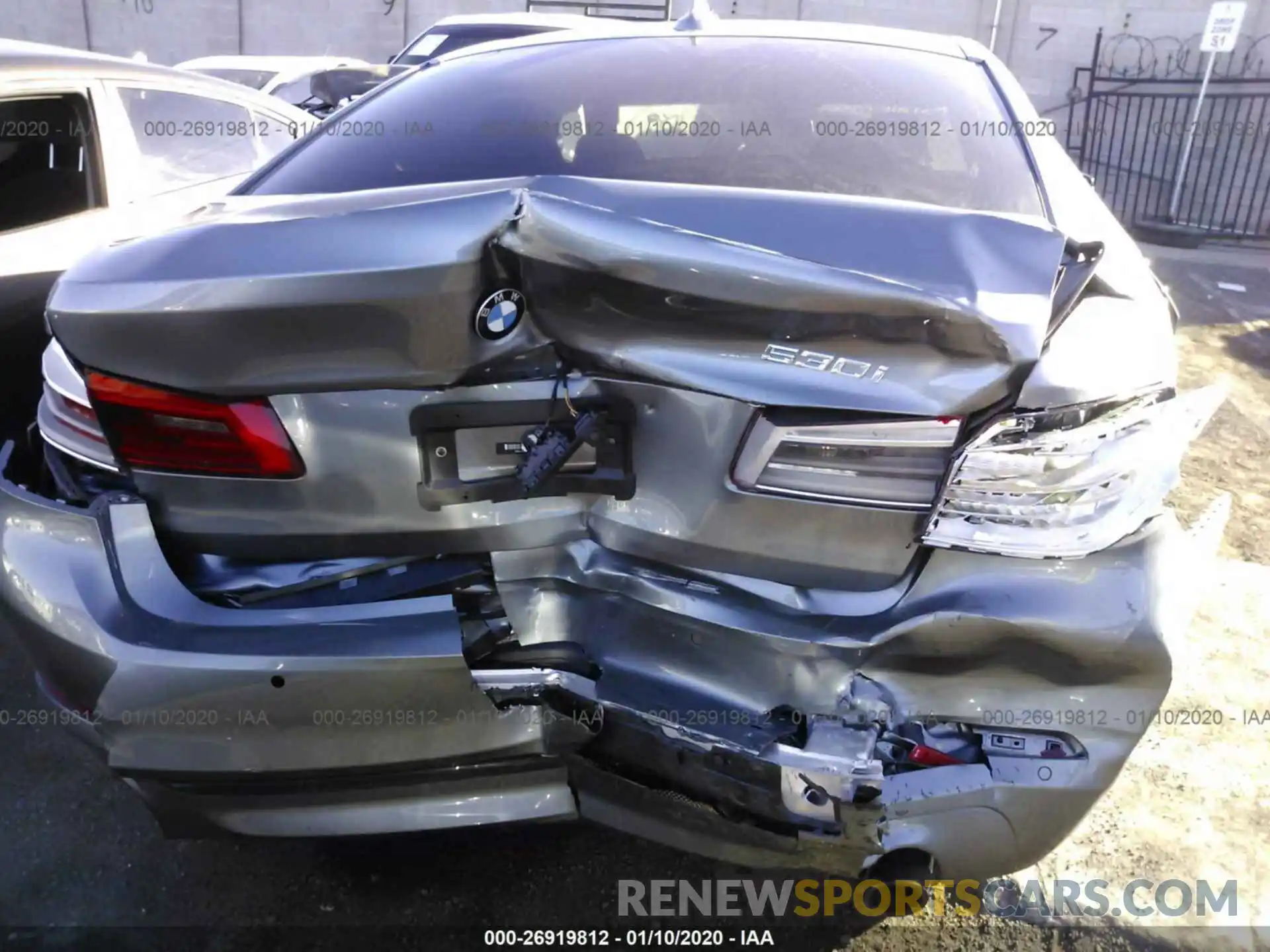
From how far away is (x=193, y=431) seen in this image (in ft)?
5.12

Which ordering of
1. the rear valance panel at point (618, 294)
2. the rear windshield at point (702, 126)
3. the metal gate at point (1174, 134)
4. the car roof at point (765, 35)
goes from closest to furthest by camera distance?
1. the rear valance panel at point (618, 294)
2. the rear windshield at point (702, 126)
3. the car roof at point (765, 35)
4. the metal gate at point (1174, 134)

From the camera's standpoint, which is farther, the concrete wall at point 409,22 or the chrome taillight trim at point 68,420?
the concrete wall at point 409,22

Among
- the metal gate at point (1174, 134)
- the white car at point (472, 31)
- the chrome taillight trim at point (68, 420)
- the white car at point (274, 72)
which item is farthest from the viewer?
the metal gate at point (1174, 134)

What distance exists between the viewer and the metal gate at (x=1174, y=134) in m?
A: 11.0

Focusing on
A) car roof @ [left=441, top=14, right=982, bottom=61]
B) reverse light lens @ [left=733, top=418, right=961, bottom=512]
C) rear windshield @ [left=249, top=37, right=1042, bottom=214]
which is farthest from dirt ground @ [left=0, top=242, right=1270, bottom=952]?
car roof @ [left=441, top=14, right=982, bottom=61]

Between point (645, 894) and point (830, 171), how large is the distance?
1.65 m

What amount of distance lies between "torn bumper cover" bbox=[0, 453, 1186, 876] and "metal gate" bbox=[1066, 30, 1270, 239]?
1025 centimetres

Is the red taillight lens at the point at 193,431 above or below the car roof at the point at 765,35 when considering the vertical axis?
below

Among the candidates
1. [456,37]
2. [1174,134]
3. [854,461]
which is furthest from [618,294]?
[1174,134]

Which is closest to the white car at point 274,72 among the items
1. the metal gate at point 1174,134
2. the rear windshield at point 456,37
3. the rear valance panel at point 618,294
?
the rear windshield at point 456,37

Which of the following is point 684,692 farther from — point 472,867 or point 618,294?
point 472,867

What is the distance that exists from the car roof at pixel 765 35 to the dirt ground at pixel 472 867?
4.73 ft

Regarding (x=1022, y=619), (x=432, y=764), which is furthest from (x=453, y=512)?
(x=1022, y=619)

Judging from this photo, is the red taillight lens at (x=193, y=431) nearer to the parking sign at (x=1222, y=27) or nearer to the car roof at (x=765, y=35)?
the car roof at (x=765, y=35)
